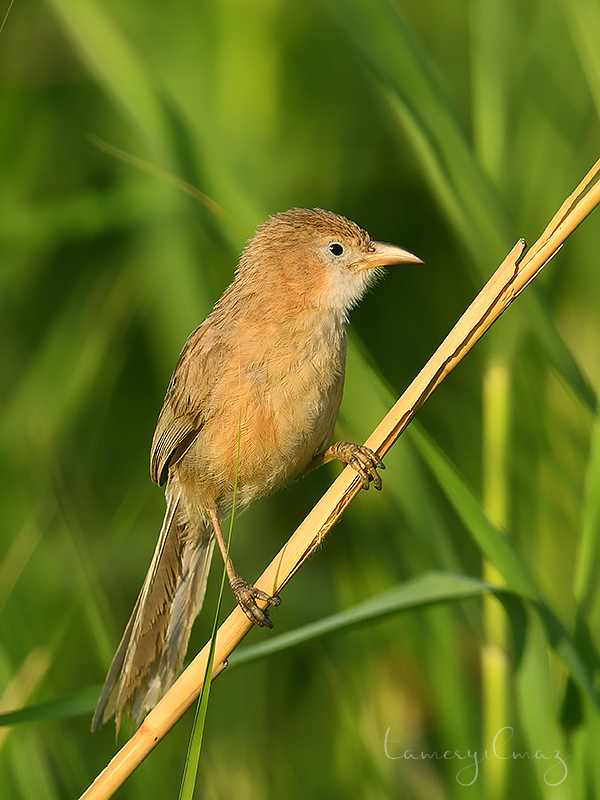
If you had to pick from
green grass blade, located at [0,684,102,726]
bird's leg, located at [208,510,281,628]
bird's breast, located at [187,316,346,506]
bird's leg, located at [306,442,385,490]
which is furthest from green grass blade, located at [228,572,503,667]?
bird's breast, located at [187,316,346,506]

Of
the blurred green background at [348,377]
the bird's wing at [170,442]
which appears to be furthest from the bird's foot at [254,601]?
the bird's wing at [170,442]

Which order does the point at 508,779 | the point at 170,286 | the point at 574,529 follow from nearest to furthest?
the point at 508,779 → the point at 574,529 → the point at 170,286

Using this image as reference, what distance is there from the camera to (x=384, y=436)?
2.24 meters

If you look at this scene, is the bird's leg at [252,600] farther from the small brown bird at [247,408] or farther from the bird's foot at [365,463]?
the bird's foot at [365,463]

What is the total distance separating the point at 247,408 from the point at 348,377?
41 cm

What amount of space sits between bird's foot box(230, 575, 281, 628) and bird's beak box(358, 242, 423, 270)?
4.21 feet

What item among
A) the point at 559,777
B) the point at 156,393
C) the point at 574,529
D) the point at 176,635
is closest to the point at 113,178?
the point at 156,393

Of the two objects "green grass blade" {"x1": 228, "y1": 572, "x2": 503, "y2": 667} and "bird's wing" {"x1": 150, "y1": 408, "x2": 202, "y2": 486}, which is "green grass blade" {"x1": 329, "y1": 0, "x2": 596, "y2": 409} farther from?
"bird's wing" {"x1": 150, "y1": 408, "x2": 202, "y2": 486}

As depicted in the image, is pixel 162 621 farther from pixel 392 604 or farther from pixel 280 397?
pixel 392 604

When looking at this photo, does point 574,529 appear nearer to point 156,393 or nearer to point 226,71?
point 156,393

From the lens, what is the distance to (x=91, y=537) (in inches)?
153

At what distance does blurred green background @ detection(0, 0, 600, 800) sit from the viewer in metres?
2.45

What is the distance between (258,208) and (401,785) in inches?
82.1

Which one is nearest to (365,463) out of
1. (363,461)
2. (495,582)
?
(363,461)
